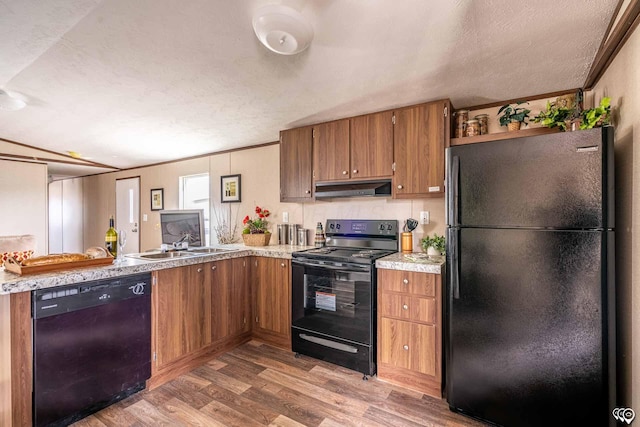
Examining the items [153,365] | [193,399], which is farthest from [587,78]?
[153,365]

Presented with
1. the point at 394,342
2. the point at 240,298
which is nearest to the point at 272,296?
the point at 240,298

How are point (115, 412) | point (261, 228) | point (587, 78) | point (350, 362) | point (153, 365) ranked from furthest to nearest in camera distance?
point (261, 228) < point (350, 362) < point (153, 365) < point (587, 78) < point (115, 412)

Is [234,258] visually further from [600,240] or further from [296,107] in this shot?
[600,240]

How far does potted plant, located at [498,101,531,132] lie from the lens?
82.4 inches

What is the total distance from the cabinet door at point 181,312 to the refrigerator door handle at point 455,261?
196 centimetres

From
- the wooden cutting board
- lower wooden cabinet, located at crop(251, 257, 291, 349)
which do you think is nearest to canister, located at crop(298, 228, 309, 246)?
lower wooden cabinet, located at crop(251, 257, 291, 349)

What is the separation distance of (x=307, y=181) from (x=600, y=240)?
7.28 feet

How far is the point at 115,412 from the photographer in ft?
6.01

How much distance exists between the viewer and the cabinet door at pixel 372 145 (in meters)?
2.52

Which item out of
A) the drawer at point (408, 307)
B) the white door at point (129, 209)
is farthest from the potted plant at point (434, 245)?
the white door at point (129, 209)

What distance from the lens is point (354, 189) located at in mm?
2623

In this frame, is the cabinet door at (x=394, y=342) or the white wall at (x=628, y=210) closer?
the white wall at (x=628, y=210)

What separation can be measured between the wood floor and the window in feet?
7.76

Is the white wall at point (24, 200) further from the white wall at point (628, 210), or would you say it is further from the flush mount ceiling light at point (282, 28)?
the white wall at point (628, 210)
